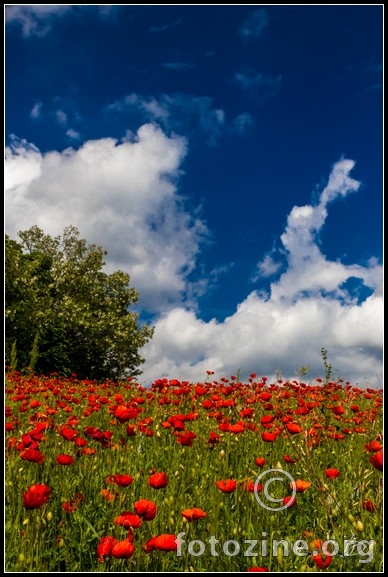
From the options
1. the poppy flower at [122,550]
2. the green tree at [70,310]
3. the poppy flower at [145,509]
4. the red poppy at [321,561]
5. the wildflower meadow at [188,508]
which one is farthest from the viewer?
the green tree at [70,310]

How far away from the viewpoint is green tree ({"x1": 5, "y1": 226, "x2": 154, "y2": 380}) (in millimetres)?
25625

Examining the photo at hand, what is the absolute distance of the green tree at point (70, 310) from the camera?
2562cm

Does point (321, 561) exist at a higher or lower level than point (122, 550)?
lower

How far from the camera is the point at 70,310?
30.1 m

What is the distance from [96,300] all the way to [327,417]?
2777 centimetres

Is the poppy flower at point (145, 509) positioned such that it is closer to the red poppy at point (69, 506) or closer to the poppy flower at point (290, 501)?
the red poppy at point (69, 506)

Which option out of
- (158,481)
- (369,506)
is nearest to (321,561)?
(369,506)

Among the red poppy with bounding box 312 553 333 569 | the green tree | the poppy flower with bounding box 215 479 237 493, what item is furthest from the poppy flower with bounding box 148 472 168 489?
the green tree

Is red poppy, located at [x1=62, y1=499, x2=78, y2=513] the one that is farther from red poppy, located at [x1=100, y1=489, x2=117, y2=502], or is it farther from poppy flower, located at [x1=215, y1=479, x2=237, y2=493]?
poppy flower, located at [x1=215, y1=479, x2=237, y2=493]

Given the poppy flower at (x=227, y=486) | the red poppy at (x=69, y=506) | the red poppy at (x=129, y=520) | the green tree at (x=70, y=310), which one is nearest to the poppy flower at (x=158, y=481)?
the poppy flower at (x=227, y=486)

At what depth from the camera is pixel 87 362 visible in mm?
31234

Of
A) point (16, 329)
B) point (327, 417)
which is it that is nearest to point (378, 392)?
point (327, 417)

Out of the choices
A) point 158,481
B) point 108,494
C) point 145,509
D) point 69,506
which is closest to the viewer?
point 145,509

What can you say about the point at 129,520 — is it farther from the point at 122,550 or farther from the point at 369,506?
the point at 369,506
